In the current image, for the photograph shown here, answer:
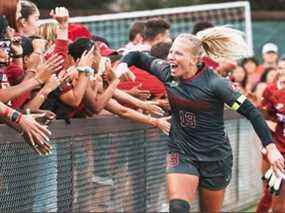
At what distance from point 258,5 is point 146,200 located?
61.8ft

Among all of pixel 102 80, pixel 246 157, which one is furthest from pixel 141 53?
pixel 246 157

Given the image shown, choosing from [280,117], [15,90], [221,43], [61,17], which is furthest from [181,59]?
[280,117]

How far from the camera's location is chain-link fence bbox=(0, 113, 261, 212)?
8492mm

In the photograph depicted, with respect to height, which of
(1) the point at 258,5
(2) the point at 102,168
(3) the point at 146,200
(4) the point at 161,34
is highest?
(4) the point at 161,34

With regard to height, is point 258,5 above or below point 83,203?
below

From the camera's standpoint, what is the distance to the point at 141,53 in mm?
10391

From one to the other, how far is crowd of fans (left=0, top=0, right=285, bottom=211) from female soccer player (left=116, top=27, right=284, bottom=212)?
0.74 meters

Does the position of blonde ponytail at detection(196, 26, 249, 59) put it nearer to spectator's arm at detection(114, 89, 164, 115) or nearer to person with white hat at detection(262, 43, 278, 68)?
spectator's arm at detection(114, 89, 164, 115)

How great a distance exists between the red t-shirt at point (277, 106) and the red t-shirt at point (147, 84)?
119cm

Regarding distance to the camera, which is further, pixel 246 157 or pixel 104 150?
pixel 246 157

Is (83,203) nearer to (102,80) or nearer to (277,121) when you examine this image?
(102,80)

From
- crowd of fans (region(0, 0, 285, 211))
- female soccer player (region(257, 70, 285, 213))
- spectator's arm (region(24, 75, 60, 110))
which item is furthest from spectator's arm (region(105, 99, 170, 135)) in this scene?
spectator's arm (region(24, 75, 60, 110))

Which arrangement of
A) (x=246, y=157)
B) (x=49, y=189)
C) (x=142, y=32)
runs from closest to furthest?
(x=49, y=189) < (x=142, y=32) < (x=246, y=157)

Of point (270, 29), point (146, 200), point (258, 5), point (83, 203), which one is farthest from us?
point (258, 5)
